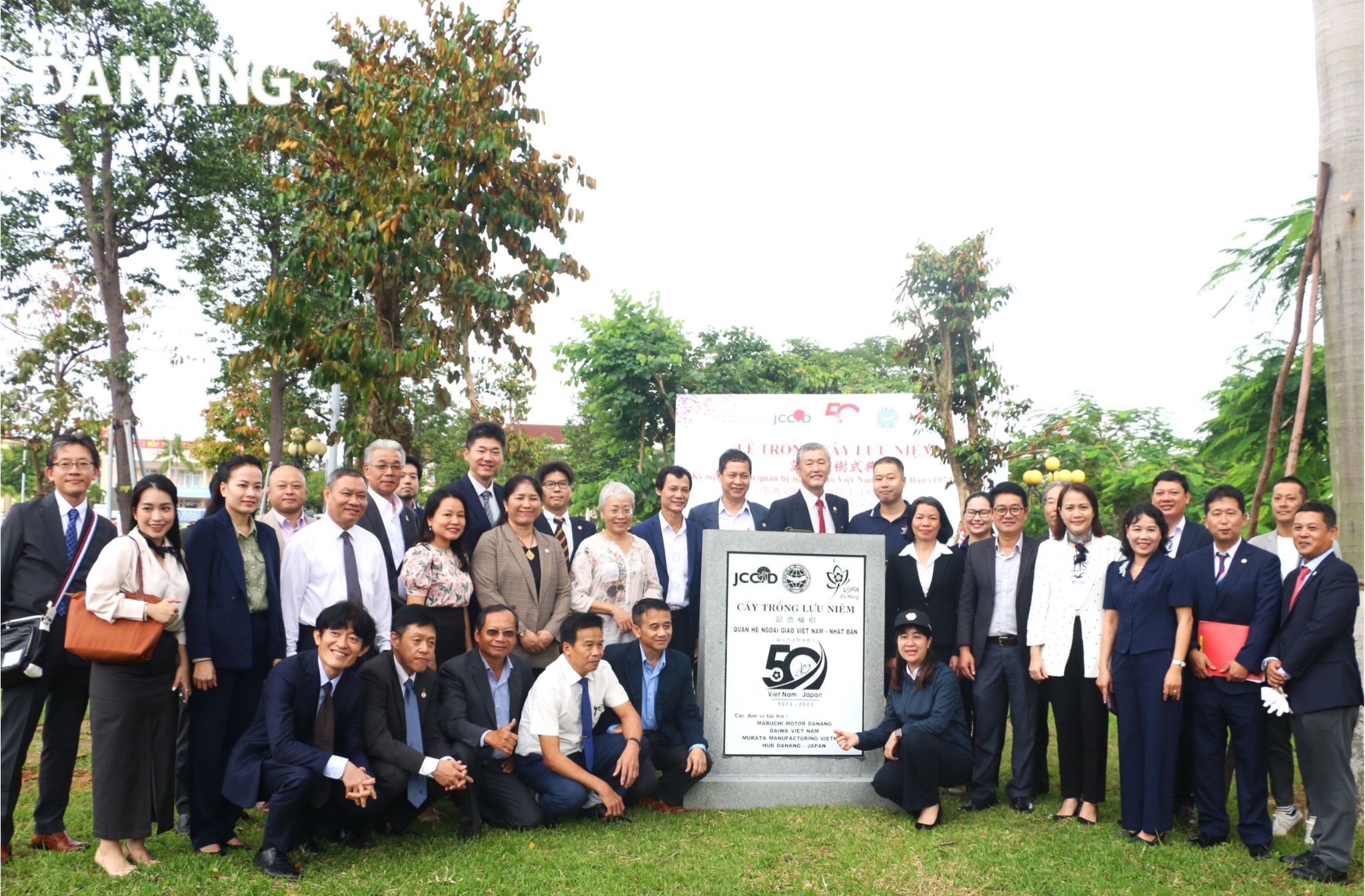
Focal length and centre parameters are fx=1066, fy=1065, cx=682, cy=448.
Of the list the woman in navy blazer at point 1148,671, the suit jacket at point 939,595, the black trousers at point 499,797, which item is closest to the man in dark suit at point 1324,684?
the woman in navy blazer at point 1148,671

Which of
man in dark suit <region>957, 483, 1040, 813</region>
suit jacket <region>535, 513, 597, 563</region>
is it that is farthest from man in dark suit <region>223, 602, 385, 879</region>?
man in dark suit <region>957, 483, 1040, 813</region>

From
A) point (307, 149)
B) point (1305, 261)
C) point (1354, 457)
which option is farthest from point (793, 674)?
point (307, 149)

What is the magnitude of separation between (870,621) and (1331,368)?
291 centimetres

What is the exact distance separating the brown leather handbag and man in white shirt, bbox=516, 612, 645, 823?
1.87 m

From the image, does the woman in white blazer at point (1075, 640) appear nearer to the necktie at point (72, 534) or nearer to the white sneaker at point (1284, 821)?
the white sneaker at point (1284, 821)

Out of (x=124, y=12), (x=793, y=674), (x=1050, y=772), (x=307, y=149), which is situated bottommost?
(x=1050, y=772)

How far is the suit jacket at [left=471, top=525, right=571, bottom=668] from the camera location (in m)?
5.93

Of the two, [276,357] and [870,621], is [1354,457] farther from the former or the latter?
[276,357]

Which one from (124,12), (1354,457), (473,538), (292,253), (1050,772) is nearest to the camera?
(1354,457)

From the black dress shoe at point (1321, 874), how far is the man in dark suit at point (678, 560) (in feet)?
10.8

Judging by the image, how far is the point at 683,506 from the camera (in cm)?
655

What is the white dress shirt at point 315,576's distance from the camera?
5.26 meters

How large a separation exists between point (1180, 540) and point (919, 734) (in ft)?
5.95

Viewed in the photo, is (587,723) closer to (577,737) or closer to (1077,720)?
(577,737)
